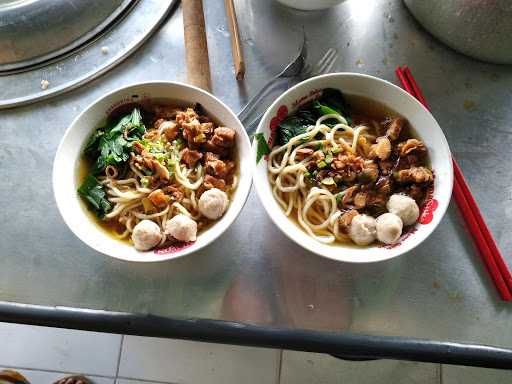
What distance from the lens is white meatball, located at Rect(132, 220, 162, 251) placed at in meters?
1.17

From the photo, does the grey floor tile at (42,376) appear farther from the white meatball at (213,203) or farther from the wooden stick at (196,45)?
the wooden stick at (196,45)

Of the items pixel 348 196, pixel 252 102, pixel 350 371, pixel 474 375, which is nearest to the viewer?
pixel 348 196

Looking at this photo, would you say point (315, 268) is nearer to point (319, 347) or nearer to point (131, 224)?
point (319, 347)

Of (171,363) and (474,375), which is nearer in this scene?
(474,375)

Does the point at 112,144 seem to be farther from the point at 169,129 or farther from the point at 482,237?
the point at 482,237

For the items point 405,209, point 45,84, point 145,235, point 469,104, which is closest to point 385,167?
point 405,209

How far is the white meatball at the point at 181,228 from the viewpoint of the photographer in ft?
3.83

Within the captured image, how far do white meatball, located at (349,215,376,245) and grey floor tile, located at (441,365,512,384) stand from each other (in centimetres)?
92

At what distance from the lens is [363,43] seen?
4.99 ft

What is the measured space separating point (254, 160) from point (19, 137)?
790 mm

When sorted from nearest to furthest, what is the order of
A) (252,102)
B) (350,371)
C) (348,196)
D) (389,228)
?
(389,228), (348,196), (252,102), (350,371)

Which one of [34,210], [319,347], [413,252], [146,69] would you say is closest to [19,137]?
[34,210]

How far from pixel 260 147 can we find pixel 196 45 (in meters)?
0.43

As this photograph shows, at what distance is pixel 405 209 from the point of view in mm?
1179
